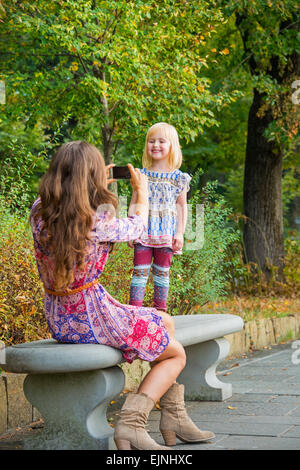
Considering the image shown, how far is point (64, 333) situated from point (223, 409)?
1823 millimetres

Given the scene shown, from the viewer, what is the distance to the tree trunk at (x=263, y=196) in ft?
39.3

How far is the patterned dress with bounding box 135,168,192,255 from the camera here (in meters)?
4.80

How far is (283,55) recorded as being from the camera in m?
11.3

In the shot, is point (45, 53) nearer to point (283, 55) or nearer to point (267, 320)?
point (283, 55)

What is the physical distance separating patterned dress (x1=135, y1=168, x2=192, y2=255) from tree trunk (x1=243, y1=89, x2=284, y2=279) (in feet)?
23.6

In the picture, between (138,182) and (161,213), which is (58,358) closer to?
(138,182)

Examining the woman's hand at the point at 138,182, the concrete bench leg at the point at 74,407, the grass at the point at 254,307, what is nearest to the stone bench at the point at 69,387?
the concrete bench leg at the point at 74,407

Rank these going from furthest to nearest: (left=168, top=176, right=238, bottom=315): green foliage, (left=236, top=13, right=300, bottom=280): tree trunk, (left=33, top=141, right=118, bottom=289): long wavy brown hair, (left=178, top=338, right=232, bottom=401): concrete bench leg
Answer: (left=236, top=13, right=300, bottom=280): tree trunk < (left=168, top=176, right=238, bottom=315): green foliage < (left=178, top=338, right=232, bottom=401): concrete bench leg < (left=33, top=141, right=118, bottom=289): long wavy brown hair

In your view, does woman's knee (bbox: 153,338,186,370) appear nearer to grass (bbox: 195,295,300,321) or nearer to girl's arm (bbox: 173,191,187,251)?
girl's arm (bbox: 173,191,187,251)

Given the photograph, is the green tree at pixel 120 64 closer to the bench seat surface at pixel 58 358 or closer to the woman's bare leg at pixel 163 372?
the woman's bare leg at pixel 163 372

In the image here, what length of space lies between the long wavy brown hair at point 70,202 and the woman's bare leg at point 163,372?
67cm

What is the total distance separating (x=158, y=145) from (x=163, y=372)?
1769mm

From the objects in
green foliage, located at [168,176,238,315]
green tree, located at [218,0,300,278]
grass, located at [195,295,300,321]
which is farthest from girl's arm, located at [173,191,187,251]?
green tree, located at [218,0,300,278]

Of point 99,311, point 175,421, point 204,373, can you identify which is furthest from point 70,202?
point 204,373
